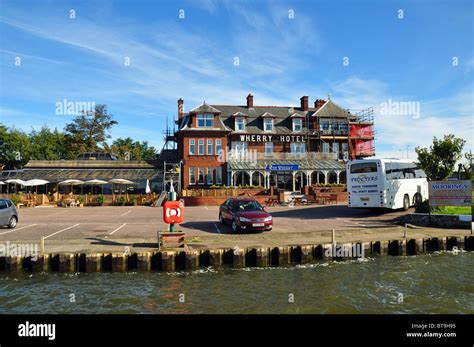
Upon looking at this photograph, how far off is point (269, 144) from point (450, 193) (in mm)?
26749

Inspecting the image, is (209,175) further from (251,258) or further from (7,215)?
(251,258)

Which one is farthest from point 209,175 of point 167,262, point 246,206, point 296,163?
point 167,262

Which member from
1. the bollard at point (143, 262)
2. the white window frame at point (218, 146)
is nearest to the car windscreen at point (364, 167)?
the bollard at point (143, 262)

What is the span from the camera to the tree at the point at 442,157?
20.1m

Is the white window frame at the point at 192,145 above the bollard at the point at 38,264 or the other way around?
above

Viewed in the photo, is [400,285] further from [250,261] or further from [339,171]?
[339,171]

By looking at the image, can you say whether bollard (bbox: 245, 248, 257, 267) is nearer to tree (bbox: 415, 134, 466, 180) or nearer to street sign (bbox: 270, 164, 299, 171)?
tree (bbox: 415, 134, 466, 180)

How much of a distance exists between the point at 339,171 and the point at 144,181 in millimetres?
22505

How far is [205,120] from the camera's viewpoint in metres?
41.0

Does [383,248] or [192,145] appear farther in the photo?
[192,145]

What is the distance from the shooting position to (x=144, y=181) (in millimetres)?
40125

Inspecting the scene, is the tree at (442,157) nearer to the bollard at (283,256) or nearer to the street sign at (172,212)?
the bollard at (283,256)

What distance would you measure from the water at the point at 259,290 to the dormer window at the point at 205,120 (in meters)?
30.1
